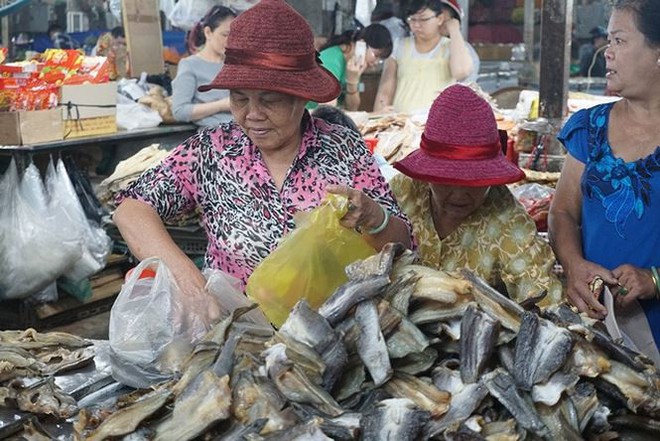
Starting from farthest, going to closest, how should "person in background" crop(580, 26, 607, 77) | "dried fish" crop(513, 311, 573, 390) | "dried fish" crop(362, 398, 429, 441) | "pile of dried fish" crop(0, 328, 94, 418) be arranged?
"person in background" crop(580, 26, 607, 77) → "pile of dried fish" crop(0, 328, 94, 418) → "dried fish" crop(513, 311, 573, 390) → "dried fish" crop(362, 398, 429, 441)

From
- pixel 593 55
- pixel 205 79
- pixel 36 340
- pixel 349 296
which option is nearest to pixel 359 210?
pixel 349 296

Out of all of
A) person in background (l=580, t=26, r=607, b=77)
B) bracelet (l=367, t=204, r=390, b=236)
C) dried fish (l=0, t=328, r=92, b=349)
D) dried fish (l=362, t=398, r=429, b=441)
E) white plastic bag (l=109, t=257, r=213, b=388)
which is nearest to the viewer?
dried fish (l=362, t=398, r=429, b=441)

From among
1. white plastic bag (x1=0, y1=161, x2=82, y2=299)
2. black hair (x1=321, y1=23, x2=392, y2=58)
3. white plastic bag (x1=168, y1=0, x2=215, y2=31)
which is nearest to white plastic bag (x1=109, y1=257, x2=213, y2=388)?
white plastic bag (x1=0, y1=161, x2=82, y2=299)

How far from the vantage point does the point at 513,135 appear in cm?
507

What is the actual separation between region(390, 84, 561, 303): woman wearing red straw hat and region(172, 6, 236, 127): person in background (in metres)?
3.58

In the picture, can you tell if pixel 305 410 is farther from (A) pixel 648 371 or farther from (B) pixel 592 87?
(B) pixel 592 87

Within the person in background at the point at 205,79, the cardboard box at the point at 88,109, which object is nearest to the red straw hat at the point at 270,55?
the cardboard box at the point at 88,109

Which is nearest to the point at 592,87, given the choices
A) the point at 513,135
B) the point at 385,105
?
the point at 385,105

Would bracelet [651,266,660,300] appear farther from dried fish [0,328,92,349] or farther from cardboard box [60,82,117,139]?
cardboard box [60,82,117,139]

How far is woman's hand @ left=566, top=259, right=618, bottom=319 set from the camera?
254cm

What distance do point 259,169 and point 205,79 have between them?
388 centimetres

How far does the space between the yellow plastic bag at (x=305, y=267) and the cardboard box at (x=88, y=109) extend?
3.96 m

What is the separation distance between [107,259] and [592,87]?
647cm

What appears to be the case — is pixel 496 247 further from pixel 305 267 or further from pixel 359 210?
pixel 305 267
